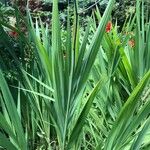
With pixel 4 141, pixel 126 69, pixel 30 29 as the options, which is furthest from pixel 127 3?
pixel 4 141

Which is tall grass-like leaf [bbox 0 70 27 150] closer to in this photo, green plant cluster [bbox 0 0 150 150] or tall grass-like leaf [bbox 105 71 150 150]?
green plant cluster [bbox 0 0 150 150]

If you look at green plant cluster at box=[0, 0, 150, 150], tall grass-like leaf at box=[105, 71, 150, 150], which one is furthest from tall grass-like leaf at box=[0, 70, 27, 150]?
tall grass-like leaf at box=[105, 71, 150, 150]

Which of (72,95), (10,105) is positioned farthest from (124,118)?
(10,105)

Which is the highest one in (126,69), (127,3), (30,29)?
(30,29)

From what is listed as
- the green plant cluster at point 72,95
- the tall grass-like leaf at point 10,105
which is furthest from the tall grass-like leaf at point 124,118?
the tall grass-like leaf at point 10,105

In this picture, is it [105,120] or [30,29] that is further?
[105,120]

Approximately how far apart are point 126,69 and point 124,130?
68cm

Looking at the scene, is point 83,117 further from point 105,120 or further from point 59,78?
point 105,120

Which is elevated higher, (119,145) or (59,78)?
(59,78)

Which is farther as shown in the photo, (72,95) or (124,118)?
(72,95)

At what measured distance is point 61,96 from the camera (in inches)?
51.3

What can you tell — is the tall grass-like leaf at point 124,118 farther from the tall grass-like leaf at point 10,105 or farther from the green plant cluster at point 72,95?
the tall grass-like leaf at point 10,105

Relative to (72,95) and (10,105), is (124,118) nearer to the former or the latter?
(72,95)

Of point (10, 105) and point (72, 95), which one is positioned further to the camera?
point (72, 95)
